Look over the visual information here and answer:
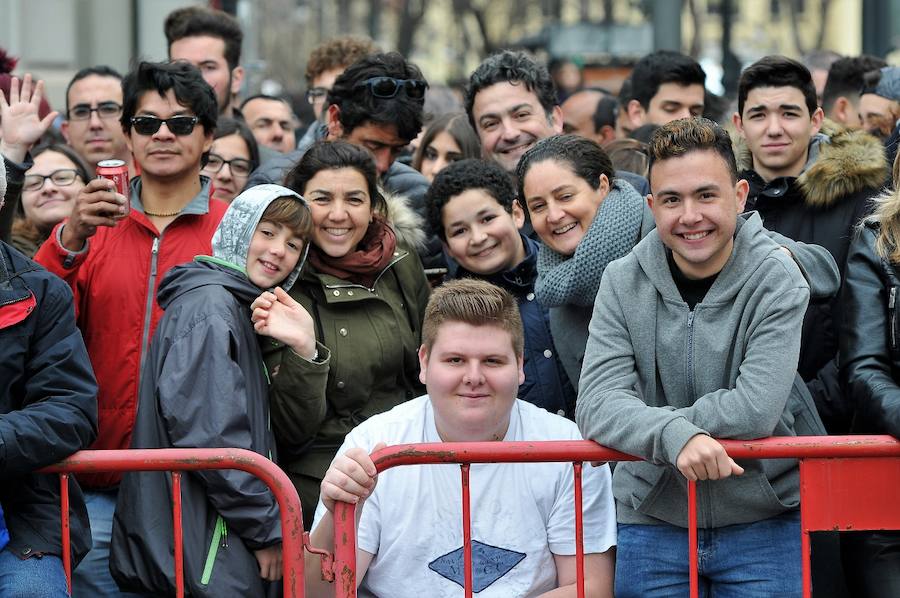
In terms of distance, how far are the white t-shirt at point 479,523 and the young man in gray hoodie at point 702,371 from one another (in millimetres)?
205

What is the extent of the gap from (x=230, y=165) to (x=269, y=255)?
83.1 inches

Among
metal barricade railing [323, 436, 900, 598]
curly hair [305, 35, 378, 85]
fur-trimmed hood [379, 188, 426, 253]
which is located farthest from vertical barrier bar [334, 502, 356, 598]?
curly hair [305, 35, 378, 85]

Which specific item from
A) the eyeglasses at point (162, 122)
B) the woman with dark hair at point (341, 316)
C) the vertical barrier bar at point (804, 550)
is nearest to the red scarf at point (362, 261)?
the woman with dark hair at point (341, 316)

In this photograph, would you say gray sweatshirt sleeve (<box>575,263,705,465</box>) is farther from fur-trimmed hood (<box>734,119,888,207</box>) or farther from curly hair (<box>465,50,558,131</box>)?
curly hair (<box>465,50,558,131</box>)

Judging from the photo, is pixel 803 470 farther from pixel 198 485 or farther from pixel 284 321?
pixel 198 485

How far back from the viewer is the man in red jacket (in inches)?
195

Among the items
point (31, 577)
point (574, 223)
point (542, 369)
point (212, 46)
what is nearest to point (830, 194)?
point (574, 223)

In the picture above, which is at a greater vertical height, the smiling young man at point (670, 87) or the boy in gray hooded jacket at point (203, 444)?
the smiling young man at point (670, 87)

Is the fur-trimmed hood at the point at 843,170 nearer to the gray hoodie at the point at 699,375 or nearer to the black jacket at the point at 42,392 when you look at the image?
the gray hoodie at the point at 699,375

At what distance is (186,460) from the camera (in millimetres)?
4148

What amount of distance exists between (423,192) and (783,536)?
103 inches

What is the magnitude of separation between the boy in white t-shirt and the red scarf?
2.12ft

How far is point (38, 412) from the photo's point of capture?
13.9ft

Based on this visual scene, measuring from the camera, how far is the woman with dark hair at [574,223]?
494 cm
